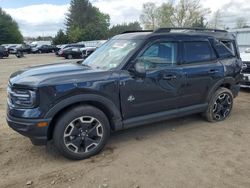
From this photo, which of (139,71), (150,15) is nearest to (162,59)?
(139,71)

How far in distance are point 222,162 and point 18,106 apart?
299 centimetres

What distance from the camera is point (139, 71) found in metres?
4.29

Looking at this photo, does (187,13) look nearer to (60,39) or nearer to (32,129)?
(60,39)

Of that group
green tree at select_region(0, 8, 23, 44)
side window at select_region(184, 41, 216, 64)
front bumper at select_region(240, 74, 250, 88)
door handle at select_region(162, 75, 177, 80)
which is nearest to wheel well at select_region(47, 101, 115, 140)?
door handle at select_region(162, 75, 177, 80)

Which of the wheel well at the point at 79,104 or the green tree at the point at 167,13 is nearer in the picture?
the wheel well at the point at 79,104

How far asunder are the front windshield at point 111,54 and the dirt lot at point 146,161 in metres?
1.34

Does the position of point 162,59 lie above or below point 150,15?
below

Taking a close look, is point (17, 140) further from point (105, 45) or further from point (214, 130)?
point (214, 130)

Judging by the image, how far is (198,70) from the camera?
16.7ft

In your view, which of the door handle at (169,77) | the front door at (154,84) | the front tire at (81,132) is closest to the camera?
the front tire at (81,132)

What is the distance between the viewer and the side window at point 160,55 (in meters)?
4.54

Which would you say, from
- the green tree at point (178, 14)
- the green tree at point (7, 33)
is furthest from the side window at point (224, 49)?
the green tree at point (7, 33)

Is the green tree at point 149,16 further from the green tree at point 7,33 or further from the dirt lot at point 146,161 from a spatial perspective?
A: the dirt lot at point 146,161

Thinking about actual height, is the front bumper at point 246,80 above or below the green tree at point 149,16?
below
